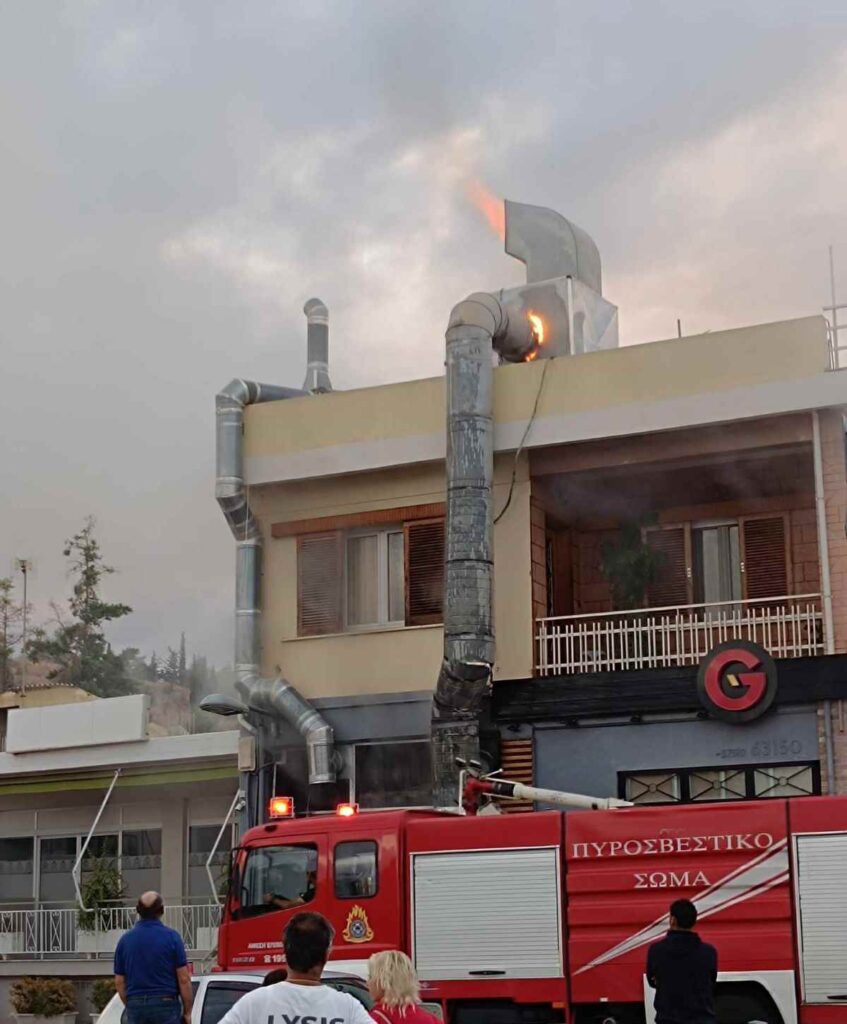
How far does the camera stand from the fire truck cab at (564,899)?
14.9m

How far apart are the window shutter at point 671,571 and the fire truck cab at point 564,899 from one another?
7935 millimetres

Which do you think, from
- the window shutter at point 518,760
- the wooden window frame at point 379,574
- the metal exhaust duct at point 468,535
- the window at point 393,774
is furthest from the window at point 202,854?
the window shutter at point 518,760

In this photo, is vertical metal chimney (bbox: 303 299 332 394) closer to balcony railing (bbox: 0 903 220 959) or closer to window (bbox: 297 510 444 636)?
window (bbox: 297 510 444 636)

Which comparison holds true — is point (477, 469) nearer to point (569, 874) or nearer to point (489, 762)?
point (489, 762)

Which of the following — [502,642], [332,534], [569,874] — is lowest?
[569,874]

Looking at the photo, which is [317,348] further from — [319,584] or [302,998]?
[302,998]

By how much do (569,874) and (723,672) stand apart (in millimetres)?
5922

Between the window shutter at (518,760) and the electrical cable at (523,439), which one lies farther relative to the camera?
the electrical cable at (523,439)

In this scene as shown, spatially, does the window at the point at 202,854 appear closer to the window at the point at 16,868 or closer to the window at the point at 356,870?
the window at the point at 16,868

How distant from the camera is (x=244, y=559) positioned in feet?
81.0

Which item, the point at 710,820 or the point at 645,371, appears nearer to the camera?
the point at 710,820

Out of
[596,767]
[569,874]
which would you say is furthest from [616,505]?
[569,874]

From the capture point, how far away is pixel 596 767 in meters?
22.0

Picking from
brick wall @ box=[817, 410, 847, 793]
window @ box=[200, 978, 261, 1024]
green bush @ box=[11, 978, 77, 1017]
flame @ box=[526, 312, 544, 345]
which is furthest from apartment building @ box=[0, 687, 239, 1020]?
window @ box=[200, 978, 261, 1024]
